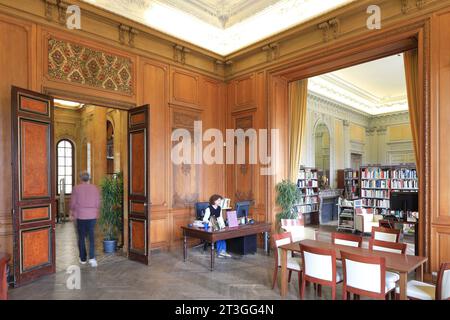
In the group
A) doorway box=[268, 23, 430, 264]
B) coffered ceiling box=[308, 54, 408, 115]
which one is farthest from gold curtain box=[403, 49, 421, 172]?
coffered ceiling box=[308, 54, 408, 115]

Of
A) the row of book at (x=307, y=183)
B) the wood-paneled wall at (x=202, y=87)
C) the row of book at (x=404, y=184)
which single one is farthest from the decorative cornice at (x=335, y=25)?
the row of book at (x=404, y=184)

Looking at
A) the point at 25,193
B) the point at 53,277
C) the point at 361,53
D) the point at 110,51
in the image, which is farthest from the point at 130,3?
the point at 53,277

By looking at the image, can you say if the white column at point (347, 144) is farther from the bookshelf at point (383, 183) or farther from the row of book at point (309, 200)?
the row of book at point (309, 200)

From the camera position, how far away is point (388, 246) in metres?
4.00

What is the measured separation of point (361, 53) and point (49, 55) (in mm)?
5513

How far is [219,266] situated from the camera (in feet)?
18.4

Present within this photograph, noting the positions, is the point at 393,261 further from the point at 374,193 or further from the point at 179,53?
the point at 374,193

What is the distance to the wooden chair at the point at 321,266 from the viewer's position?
3504mm

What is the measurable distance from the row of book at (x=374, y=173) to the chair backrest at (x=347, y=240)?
7.43 m

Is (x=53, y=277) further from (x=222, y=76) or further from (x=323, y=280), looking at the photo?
(x=222, y=76)

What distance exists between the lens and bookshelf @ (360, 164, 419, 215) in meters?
10.2

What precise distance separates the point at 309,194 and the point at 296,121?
391 cm

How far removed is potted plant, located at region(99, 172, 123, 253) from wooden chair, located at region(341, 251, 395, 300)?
4.98m

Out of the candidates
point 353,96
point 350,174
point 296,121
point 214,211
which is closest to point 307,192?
point 350,174
